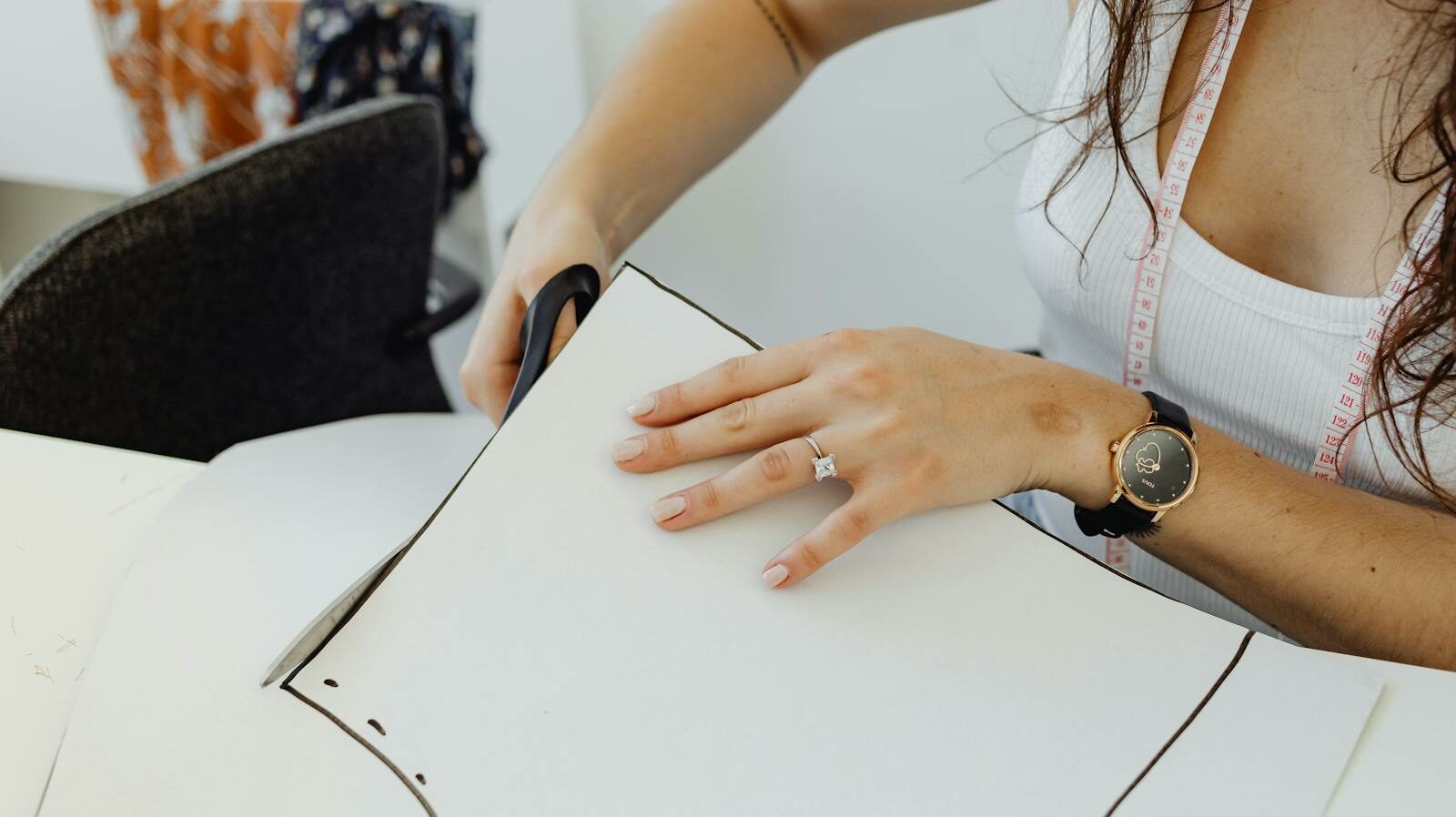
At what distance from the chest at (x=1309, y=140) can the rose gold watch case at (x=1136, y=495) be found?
155 mm

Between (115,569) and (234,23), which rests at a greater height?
(234,23)

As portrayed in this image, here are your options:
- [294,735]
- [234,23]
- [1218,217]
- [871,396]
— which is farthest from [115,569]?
[234,23]

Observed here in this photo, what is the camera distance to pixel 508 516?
1.74 feet

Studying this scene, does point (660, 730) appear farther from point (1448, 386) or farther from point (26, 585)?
point (1448, 386)

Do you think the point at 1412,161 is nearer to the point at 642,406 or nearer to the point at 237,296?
the point at 642,406

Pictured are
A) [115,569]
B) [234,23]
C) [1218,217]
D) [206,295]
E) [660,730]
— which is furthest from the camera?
[234,23]

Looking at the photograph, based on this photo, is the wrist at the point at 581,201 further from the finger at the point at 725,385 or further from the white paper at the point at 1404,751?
the white paper at the point at 1404,751

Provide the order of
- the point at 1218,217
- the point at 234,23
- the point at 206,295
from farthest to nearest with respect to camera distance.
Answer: the point at 234,23 → the point at 206,295 → the point at 1218,217

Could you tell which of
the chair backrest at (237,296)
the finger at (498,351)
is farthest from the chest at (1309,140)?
the chair backrest at (237,296)

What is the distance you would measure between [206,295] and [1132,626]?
2.44 feet

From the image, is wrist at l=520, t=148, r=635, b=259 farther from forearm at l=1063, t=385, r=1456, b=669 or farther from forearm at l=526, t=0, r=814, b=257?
forearm at l=1063, t=385, r=1456, b=669

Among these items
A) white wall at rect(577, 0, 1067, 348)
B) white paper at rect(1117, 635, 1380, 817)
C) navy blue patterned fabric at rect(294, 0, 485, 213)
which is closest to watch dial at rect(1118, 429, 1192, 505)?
white paper at rect(1117, 635, 1380, 817)

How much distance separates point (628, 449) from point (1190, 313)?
0.40m

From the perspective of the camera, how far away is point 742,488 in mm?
545
